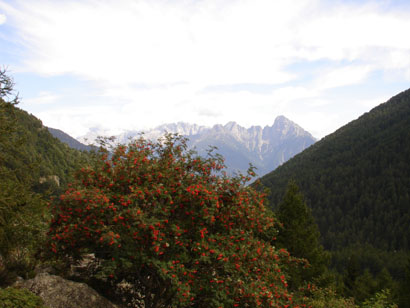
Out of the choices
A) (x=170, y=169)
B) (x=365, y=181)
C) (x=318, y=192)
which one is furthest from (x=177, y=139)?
(x=365, y=181)

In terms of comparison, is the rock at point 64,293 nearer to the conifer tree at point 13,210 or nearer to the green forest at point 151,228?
the green forest at point 151,228

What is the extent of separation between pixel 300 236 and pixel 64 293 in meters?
19.7

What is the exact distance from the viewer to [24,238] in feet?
41.7

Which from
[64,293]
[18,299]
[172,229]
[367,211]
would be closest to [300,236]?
[172,229]

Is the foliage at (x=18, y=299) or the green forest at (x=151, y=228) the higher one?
the green forest at (x=151, y=228)

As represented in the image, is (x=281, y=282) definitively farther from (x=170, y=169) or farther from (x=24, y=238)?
(x=24, y=238)

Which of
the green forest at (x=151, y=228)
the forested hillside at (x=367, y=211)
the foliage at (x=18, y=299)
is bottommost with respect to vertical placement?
the forested hillside at (x=367, y=211)

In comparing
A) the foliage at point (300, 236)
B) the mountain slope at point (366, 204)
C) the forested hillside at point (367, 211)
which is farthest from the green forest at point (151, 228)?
the mountain slope at point (366, 204)

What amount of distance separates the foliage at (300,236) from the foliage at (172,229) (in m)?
14.7

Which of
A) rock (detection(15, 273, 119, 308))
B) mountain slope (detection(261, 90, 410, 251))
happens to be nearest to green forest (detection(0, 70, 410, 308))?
rock (detection(15, 273, 119, 308))

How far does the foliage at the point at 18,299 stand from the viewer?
7.16m

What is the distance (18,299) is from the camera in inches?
295

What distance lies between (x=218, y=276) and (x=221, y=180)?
3.01 meters

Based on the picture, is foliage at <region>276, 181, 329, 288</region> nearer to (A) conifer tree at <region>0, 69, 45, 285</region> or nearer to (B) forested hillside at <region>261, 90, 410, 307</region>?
(A) conifer tree at <region>0, 69, 45, 285</region>
